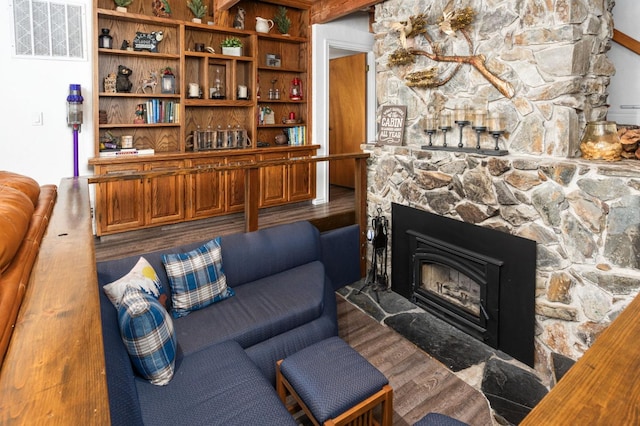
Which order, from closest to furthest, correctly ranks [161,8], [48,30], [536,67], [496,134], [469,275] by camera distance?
[536,67]
[496,134]
[469,275]
[48,30]
[161,8]

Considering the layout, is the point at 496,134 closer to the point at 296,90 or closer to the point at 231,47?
the point at 296,90

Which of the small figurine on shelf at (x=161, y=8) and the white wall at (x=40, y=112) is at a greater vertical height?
the small figurine on shelf at (x=161, y=8)

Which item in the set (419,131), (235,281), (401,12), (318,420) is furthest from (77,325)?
(401,12)

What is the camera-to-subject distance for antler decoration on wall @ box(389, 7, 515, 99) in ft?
10.2

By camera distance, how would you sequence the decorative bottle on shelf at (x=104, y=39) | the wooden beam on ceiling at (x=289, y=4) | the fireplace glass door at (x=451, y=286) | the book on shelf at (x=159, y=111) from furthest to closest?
1. the wooden beam on ceiling at (x=289, y=4)
2. the book on shelf at (x=159, y=111)
3. the decorative bottle on shelf at (x=104, y=39)
4. the fireplace glass door at (x=451, y=286)

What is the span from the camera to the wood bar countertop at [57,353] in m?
0.65

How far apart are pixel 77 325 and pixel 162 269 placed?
1.54 metres

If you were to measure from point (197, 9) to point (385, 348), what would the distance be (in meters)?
3.98

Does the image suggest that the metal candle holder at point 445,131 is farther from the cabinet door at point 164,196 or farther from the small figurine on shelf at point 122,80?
the small figurine on shelf at point 122,80

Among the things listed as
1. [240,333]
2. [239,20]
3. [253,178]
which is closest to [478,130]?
[253,178]

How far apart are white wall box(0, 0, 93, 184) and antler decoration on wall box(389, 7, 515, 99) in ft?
9.81

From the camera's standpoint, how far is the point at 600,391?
2.10 feet

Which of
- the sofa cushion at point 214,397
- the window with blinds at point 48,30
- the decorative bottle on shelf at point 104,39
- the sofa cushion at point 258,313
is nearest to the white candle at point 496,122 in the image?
the sofa cushion at point 258,313

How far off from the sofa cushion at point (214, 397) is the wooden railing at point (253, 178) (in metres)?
1.39
